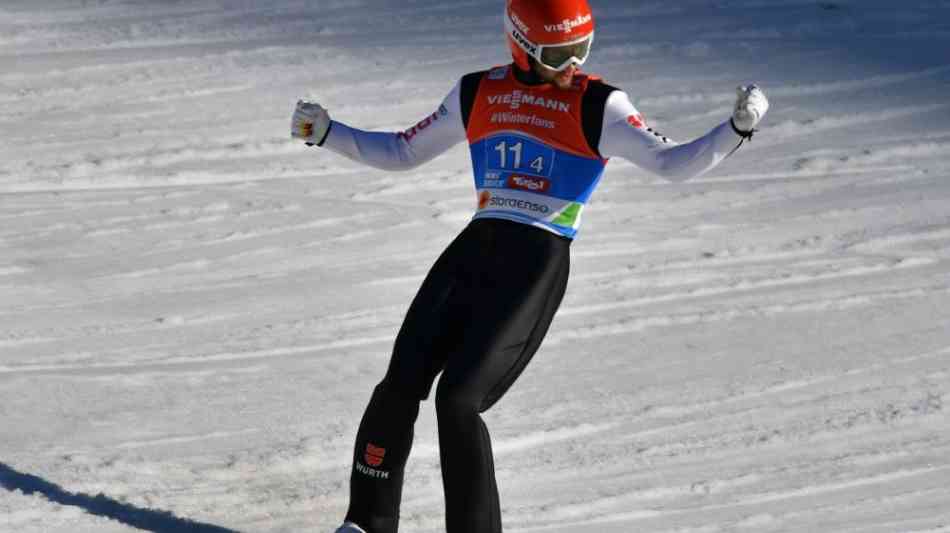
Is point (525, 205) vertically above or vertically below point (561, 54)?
below

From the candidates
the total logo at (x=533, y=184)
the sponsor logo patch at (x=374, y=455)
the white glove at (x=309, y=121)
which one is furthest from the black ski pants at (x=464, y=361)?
the white glove at (x=309, y=121)

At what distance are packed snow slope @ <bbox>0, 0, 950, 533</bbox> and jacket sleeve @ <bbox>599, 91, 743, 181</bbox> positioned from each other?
51.2 inches

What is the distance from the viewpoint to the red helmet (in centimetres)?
478

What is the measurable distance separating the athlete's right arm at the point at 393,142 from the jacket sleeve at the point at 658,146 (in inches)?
21.1

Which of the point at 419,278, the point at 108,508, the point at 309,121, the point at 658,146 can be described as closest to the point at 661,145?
the point at 658,146

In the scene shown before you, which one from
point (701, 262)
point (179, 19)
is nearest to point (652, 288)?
point (701, 262)

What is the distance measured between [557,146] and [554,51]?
28 cm

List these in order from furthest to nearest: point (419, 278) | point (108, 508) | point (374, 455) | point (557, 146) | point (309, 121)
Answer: point (419, 278) → point (108, 508) → point (309, 121) → point (557, 146) → point (374, 455)

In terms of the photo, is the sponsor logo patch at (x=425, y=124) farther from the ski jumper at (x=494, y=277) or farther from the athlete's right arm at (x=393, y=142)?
the ski jumper at (x=494, y=277)

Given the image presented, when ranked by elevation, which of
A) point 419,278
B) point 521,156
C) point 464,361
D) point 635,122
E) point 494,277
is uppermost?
point 419,278

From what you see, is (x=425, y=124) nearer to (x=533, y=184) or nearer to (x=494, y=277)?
(x=533, y=184)

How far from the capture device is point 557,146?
4.87 meters

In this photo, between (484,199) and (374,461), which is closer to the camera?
(374,461)

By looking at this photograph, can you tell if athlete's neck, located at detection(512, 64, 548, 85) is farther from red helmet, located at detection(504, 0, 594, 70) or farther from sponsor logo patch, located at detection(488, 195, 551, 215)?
sponsor logo patch, located at detection(488, 195, 551, 215)
